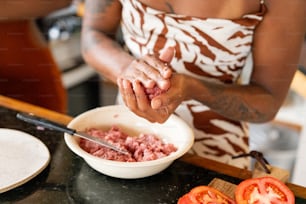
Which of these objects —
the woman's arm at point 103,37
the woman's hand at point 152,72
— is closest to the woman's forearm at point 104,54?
the woman's arm at point 103,37

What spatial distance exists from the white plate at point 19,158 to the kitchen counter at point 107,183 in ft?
0.04

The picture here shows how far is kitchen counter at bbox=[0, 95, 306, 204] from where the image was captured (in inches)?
27.6

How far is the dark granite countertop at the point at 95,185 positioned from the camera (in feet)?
2.30

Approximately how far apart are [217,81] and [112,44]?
0.22m

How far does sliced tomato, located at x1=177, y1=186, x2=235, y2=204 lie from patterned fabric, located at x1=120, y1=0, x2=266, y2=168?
307 mm

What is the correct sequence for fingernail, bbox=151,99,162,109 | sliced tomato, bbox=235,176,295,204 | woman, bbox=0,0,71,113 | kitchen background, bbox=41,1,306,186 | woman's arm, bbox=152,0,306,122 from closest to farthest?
sliced tomato, bbox=235,176,295,204
fingernail, bbox=151,99,162,109
woman's arm, bbox=152,0,306,122
woman, bbox=0,0,71,113
kitchen background, bbox=41,1,306,186

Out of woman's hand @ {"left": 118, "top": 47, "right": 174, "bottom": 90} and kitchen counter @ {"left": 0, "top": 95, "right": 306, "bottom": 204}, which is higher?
woman's hand @ {"left": 118, "top": 47, "right": 174, "bottom": 90}

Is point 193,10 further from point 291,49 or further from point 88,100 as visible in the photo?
point 88,100

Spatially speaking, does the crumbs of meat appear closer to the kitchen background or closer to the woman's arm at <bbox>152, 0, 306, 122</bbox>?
the woman's arm at <bbox>152, 0, 306, 122</bbox>

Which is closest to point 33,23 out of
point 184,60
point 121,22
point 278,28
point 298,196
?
point 121,22

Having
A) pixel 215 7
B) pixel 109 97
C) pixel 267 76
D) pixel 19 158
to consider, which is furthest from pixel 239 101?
pixel 109 97

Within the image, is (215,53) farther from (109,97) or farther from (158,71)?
(109,97)

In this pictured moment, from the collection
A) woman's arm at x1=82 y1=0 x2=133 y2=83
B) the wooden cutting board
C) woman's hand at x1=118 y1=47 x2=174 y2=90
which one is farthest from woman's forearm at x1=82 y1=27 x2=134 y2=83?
the wooden cutting board

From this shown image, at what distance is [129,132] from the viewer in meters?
0.85
